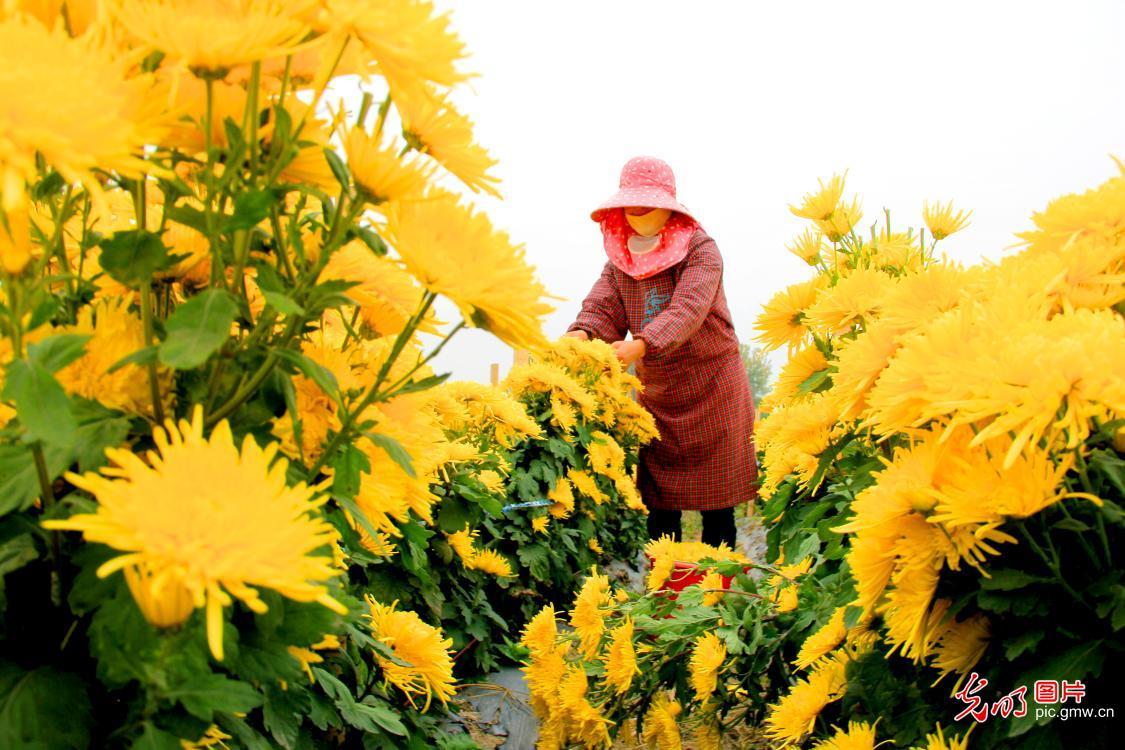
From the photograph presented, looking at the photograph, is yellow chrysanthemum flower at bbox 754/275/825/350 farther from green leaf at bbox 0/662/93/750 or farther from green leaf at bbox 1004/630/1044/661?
green leaf at bbox 0/662/93/750

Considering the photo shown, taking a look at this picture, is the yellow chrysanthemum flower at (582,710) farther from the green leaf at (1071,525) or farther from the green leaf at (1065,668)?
the green leaf at (1071,525)

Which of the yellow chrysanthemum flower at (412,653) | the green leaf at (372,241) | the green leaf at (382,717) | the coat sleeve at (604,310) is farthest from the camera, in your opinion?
the coat sleeve at (604,310)

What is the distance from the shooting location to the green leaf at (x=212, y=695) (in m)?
0.60

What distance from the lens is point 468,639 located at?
10.1 feet

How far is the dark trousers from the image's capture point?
4.46 metres

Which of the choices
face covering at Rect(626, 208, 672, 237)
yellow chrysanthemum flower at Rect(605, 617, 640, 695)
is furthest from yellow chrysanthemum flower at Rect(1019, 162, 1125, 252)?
face covering at Rect(626, 208, 672, 237)

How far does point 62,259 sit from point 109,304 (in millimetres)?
56

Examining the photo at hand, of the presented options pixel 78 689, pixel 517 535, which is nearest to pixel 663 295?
pixel 517 535

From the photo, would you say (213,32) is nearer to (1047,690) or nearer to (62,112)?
(62,112)

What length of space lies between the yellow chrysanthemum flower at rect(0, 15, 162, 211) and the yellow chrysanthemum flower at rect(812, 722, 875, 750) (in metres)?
1.13

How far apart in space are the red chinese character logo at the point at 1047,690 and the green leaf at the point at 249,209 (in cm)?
91

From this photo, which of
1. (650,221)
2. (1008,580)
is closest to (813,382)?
(1008,580)

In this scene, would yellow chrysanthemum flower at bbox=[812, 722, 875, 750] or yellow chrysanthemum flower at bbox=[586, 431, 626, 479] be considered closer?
yellow chrysanthemum flower at bbox=[812, 722, 875, 750]

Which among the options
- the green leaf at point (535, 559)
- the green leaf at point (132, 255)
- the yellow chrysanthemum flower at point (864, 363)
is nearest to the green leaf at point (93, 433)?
the green leaf at point (132, 255)
